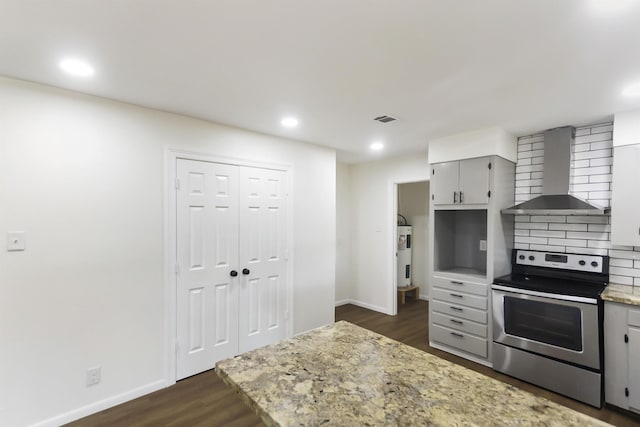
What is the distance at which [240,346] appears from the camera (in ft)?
10.5

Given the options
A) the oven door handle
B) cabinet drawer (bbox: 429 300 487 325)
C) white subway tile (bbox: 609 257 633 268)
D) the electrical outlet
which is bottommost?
the electrical outlet

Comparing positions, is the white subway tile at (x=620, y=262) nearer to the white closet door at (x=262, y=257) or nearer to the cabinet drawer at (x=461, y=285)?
the cabinet drawer at (x=461, y=285)

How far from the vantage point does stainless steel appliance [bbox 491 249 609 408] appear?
252 centimetres

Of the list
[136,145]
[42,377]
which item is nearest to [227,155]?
[136,145]

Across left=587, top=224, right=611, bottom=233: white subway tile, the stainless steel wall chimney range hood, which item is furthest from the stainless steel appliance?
the stainless steel wall chimney range hood

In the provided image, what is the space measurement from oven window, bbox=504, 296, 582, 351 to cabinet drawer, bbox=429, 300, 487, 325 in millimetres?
255

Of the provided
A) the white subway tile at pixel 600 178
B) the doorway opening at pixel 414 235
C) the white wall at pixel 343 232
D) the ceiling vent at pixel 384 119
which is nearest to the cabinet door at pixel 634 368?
the white subway tile at pixel 600 178

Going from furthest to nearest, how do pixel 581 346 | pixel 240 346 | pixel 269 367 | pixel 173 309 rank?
pixel 240 346, pixel 173 309, pixel 581 346, pixel 269 367

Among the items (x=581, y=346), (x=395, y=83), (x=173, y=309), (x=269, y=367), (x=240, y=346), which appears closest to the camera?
(x=269, y=367)

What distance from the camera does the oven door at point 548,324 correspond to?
8.28 feet

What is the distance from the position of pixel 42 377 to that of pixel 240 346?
155cm

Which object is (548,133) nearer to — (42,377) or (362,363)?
(362,363)

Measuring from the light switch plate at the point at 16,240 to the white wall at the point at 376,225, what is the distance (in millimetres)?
4077

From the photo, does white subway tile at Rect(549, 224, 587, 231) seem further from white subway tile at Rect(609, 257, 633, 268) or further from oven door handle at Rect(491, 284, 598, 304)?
oven door handle at Rect(491, 284, 598, 304)
